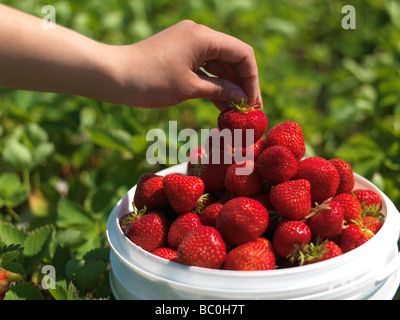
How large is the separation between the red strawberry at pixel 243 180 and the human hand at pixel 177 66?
0.24 meters

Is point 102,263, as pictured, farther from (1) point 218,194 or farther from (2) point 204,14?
(2) point 204,14

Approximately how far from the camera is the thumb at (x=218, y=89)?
134cm

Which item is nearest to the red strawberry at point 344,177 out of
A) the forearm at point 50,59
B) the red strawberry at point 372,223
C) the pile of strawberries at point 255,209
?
the pile of strawberries at point 255,209

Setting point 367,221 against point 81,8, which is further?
point 81,8

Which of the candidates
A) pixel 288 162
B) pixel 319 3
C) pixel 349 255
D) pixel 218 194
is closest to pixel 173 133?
pixel 218 194

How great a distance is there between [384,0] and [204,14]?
1507 mm

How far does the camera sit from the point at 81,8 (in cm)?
346

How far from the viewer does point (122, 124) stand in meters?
2.18

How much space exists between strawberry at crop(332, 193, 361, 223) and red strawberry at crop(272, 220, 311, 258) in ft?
0.48

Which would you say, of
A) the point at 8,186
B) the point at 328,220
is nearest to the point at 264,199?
the point at 328,220

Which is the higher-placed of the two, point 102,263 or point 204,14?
point 204,14

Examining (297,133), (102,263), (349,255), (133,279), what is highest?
(297,133)

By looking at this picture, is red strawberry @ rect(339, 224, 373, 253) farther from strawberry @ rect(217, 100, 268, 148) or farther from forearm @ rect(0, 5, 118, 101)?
forearm @ rect(0, 5, 118, 101)

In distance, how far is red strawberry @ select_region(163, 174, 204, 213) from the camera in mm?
1240
